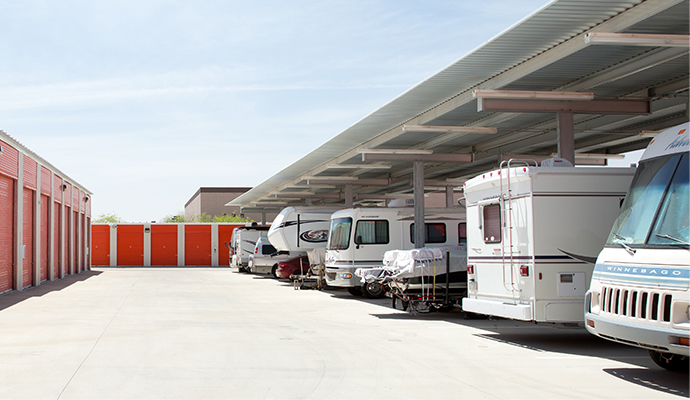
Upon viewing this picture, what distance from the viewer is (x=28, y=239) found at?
79.0 feet

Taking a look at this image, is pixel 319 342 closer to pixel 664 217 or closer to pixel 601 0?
pixel 664 217

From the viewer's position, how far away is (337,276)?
19.8 m

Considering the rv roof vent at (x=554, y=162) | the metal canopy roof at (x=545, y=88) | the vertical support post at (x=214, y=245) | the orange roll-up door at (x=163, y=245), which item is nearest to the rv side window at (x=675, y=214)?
the metal canopy roof at (x=545, y=88)

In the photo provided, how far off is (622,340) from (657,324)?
0.54 meters

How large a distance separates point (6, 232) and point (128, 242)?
26336 mm

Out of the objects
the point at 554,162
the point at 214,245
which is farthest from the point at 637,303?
the point at 214,245

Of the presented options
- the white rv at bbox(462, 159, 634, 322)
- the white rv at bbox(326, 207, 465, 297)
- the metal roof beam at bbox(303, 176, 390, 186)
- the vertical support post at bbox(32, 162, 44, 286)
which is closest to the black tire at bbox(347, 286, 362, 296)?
the white rv at bbox(326, 207, 465, 297)

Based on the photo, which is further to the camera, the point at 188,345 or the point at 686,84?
the point at 686,84

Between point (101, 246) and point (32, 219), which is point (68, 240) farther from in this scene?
point (101, 246)

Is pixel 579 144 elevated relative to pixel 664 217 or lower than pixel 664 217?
elevated

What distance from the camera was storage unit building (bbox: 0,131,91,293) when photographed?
68.8 ft

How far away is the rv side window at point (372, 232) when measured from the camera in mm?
19703

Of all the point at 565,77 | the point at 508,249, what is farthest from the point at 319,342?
the point at 565,77

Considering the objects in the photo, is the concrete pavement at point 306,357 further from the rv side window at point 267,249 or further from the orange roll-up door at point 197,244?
the orange roll-up door at point 197,244
